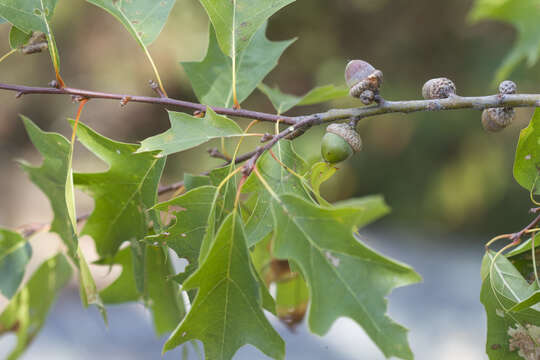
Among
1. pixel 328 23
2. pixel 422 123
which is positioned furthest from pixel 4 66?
pixel 422 123

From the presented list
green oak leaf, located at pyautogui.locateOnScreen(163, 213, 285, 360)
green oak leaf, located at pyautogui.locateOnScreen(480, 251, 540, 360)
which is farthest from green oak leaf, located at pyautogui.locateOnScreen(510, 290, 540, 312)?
green oak leaf, located at pyautogui.locateOnScreen(163, 213, 285, 360)

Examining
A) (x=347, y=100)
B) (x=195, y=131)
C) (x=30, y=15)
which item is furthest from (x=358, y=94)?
(x=347, y=100)

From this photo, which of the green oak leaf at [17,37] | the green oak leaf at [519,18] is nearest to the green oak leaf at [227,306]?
the green oak leaf at [17,37]

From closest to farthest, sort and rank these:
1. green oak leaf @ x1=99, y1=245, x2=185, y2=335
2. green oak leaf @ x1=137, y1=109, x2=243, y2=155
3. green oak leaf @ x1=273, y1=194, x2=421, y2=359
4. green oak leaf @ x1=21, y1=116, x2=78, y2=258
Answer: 1. green oak leaf @ x1=273, y1=194, x2=421, y2=359
2. green oak leaf @ x1=137, y1=109, x2=243, y2=155
3. green oak leaf @ x1=21, y1=116, x2=78, y2=258
4. green oak leaf @ x1=99, y1=245, x2=185, y2=335

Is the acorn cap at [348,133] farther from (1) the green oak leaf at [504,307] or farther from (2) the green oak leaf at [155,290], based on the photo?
(2) the green oak leaf at [155,290]

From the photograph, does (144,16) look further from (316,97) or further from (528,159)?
(528,159)

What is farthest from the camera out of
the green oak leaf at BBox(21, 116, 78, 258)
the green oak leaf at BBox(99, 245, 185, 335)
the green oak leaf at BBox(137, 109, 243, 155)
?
the green oak leaf at BBox(99, 245, 185, 335)

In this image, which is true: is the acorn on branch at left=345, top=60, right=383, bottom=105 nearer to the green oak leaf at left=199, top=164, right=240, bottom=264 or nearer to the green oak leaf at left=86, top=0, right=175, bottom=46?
the green oak leaf at left=199, top=164, right=240, bottom=264
